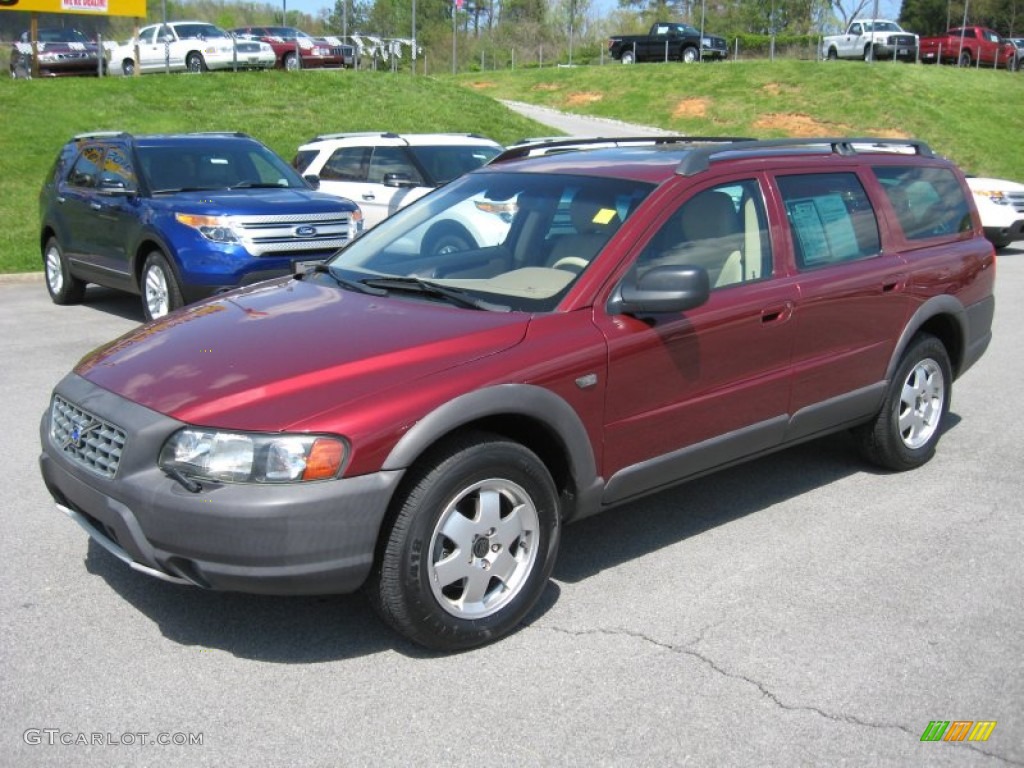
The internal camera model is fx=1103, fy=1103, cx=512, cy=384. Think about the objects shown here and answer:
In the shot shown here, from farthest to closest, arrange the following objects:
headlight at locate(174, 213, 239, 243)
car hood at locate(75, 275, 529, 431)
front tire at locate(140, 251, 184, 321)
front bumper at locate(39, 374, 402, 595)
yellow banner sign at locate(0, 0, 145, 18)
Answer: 1. yellow banner sign at locate(0, 0, 145, 18)
2. front tire at locate(140, 251, 184, 321)
3. headlight at locate(174, 213, 239, 243)
4. car hood at locate(75, 275, 529, 431)
5. front bumper at locate(39, 374, 402, 595)

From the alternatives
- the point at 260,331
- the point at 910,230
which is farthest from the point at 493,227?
the point at 910,230

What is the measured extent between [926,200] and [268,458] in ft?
13.9

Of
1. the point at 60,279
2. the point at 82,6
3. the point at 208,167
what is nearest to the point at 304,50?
the point at 82,6

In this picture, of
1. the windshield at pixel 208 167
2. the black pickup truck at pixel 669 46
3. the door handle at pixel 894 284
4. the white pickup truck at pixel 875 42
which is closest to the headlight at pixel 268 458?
Answer: the door handle at pixel 894 284

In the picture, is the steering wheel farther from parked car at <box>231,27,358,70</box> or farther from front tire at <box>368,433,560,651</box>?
parked car at <box>231,27,358,70</box>

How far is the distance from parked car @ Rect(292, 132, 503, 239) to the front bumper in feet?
28.0

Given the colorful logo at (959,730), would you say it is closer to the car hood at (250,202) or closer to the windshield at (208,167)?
the car hood at (250,202)

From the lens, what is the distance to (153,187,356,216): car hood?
947cm

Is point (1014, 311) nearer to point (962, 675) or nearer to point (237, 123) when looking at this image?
point (962, 675)

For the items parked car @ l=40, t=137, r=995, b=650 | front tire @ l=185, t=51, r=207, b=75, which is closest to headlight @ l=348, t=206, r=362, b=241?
parked car @ l=40, t=137, r=995, b=650

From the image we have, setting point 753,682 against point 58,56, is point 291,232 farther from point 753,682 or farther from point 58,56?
point 58,56

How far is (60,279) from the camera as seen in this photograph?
38.2 ft

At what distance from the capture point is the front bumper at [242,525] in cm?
351

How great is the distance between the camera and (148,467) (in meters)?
3.67
